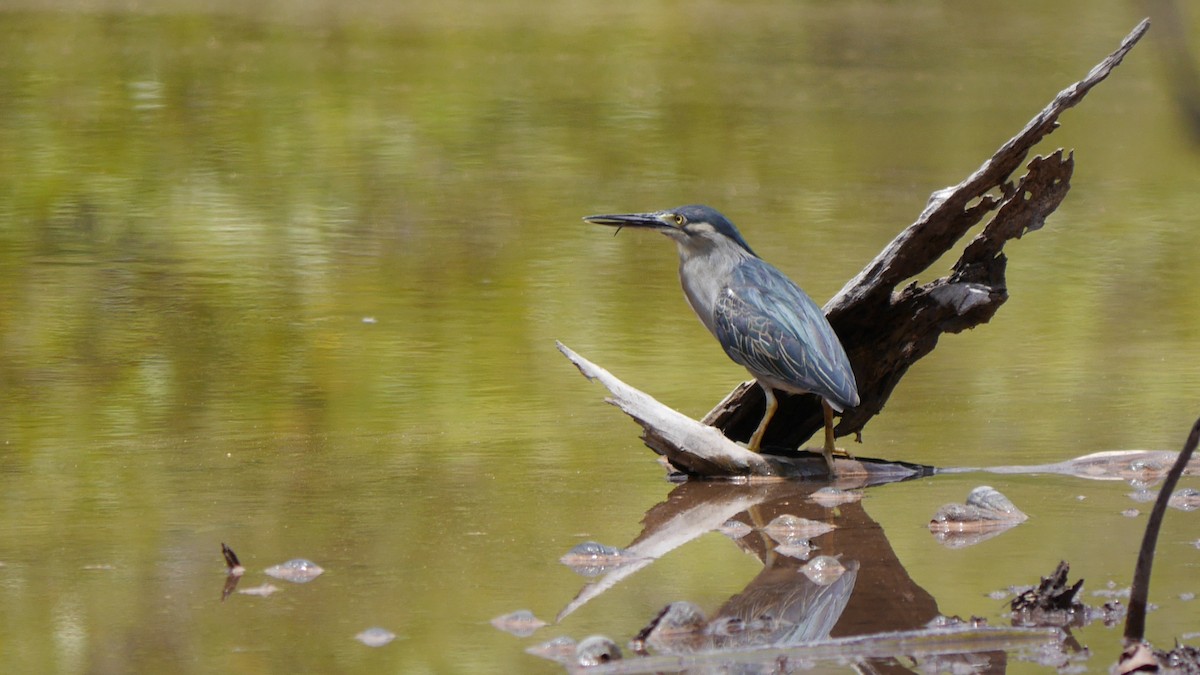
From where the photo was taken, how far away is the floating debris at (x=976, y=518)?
17.3ft

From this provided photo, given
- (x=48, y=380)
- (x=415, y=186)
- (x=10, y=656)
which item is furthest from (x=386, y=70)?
(x=10, y=656)

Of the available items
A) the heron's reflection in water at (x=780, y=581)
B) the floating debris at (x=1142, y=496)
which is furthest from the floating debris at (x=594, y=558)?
the floating debris at (x=1142, y=496)

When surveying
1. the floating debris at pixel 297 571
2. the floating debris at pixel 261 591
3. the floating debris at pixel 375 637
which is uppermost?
the floating debris at pixel 375 637

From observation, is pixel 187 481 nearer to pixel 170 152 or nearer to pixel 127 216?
pixel 127 216

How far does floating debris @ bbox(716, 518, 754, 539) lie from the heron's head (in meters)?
1.09

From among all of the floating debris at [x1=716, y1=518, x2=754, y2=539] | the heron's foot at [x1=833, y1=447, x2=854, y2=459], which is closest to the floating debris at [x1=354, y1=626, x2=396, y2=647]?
the floating debris at [x1=716, y1=518, x2=754, y2=539]

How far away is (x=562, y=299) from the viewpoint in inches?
353

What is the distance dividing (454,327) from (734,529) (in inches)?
128

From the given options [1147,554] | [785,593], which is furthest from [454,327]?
[1147,554]

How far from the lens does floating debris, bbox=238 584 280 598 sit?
464 centimetres

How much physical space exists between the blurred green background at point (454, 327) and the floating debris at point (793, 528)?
0.66ft

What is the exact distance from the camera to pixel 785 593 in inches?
185

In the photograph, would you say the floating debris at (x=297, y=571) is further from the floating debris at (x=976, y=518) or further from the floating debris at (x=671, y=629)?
the floating debris at (x=976, y=518)

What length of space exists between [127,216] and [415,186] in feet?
6.97
